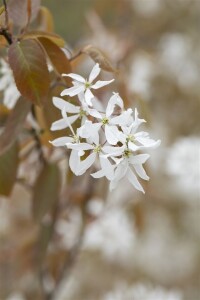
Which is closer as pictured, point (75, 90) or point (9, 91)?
point (75, 90)

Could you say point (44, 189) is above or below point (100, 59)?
below

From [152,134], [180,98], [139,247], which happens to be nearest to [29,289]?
[139,247]

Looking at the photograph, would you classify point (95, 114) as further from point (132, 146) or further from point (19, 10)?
point (19, 10)

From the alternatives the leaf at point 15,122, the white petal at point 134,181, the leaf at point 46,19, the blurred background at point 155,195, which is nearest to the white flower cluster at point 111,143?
the white petal at point 134,181

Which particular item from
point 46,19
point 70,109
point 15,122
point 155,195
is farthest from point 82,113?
point 155,195

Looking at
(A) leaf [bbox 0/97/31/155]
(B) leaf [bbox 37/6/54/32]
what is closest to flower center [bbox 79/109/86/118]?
(A) leaf [bbox 0/97/31/155]

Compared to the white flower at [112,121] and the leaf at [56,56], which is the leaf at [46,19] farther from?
the white flower at [112,121]
